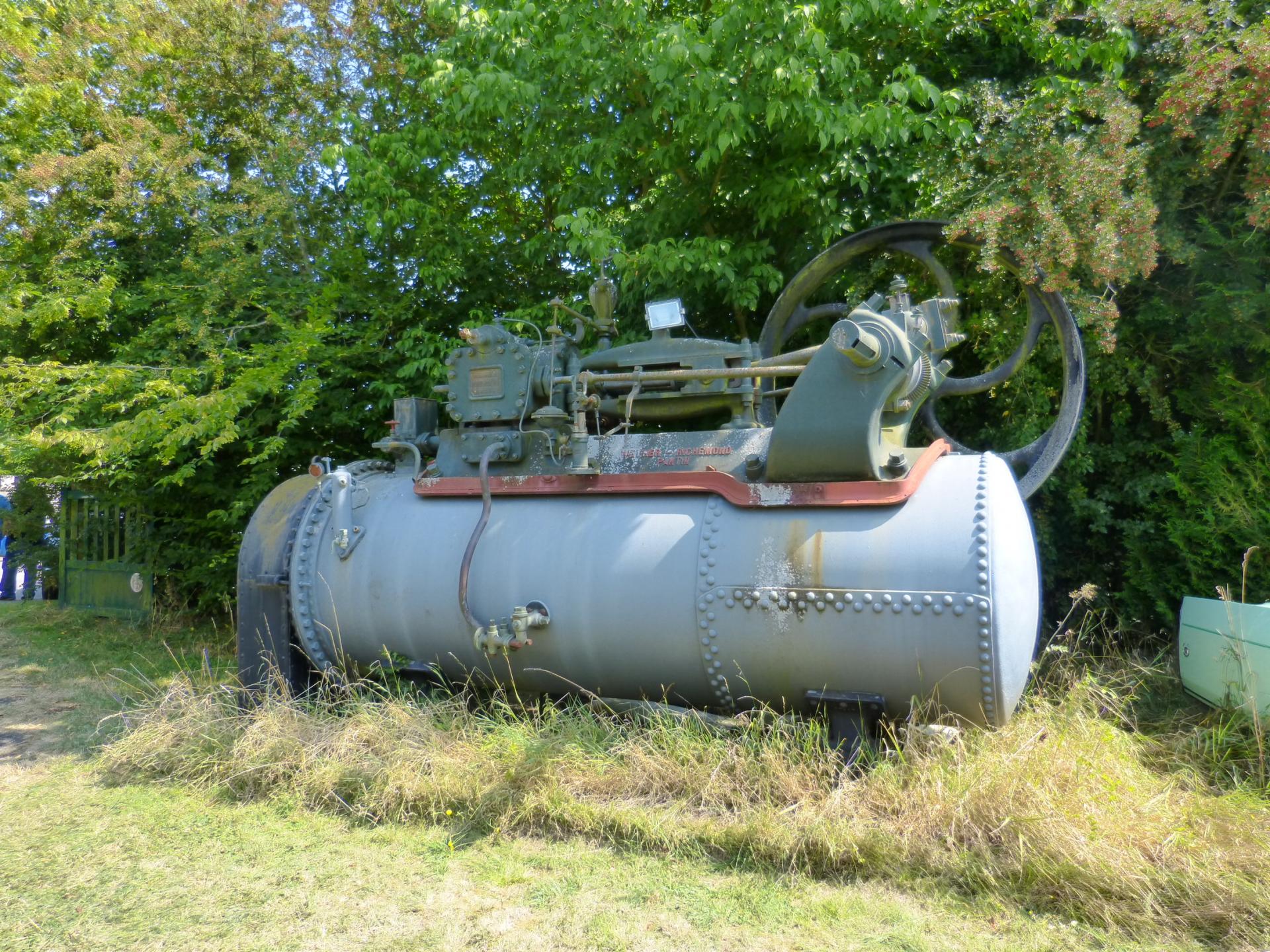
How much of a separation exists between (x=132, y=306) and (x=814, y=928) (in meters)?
8.41

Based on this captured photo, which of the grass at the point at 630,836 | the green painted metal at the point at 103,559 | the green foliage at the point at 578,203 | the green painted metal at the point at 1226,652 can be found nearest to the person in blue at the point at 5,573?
the green painted metal at the point at 103,559

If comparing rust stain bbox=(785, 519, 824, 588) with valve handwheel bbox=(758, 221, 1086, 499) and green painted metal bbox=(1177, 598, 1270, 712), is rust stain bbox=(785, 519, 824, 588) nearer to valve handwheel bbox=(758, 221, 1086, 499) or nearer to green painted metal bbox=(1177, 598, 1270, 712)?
valve handwheel bbox=(758, 221, 1086, 499)

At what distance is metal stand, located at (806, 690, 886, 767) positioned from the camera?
169 inches

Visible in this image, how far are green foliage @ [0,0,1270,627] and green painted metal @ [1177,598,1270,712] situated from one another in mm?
952

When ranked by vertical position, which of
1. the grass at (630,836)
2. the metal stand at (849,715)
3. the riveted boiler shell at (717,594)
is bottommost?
the grass at (630,836)

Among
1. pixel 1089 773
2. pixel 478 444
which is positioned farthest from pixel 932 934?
pixel 478 444

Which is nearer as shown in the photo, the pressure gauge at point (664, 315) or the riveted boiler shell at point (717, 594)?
the riveted boiler shell at point (717, 594)

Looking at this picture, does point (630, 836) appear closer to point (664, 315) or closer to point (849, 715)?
point (849, 715)

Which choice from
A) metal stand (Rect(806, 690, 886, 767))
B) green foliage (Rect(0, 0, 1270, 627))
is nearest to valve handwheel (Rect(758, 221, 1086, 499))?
green foliage (Rect(0, 0, 1270, 627))

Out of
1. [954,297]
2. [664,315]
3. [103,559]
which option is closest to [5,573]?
[103,559]

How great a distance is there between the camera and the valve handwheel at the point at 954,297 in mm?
5301

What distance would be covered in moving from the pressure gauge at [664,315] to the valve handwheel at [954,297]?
0.89m

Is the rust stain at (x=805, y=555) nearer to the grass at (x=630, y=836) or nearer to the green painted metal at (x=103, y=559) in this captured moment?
the grass at (x=630, y=836)

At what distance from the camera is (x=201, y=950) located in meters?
3.38
